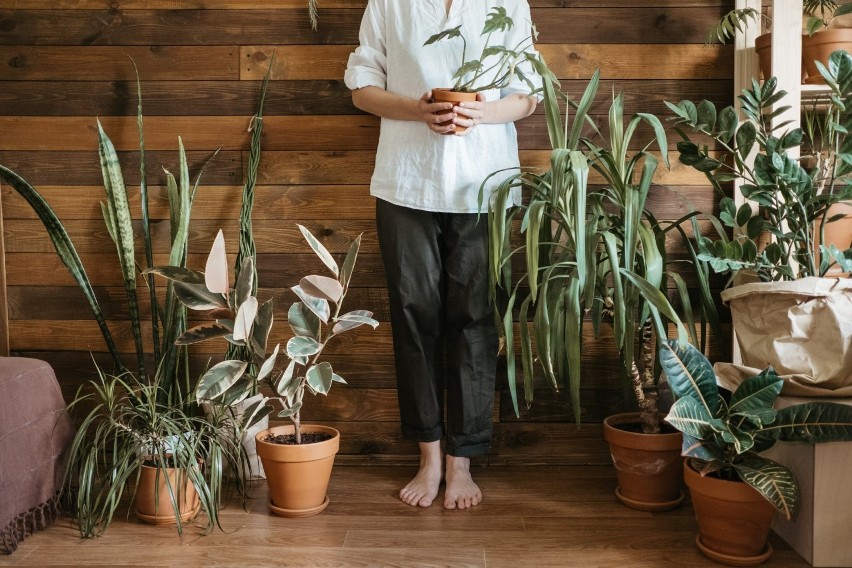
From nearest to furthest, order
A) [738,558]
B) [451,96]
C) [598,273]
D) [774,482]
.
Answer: [774,482] < [738,558] < [451,96] < [598,273]

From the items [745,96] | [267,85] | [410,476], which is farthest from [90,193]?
[745,96]

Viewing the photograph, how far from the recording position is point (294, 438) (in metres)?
2.03

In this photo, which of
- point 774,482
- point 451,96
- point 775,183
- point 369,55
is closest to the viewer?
point 774,482

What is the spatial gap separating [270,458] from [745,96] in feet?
5.10

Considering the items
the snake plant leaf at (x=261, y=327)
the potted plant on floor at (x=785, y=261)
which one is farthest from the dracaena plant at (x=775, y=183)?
the snake plant leaf at (x=261, y=327)

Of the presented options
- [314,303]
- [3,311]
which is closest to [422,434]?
[314,303]

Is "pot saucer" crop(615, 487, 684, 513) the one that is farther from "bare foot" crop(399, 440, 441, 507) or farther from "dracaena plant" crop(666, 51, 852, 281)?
"dracaena plant" crop(666, 51, 852, 281)

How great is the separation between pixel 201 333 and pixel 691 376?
3.95 ft

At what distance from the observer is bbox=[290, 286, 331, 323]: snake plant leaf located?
1.83 meters

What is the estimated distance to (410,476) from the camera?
2.27 meters

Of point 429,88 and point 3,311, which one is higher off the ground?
point 429,88

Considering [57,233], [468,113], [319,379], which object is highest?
[468,113]

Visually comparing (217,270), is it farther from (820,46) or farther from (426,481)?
(820,46)

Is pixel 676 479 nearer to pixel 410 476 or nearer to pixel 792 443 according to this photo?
pixel 792 443
